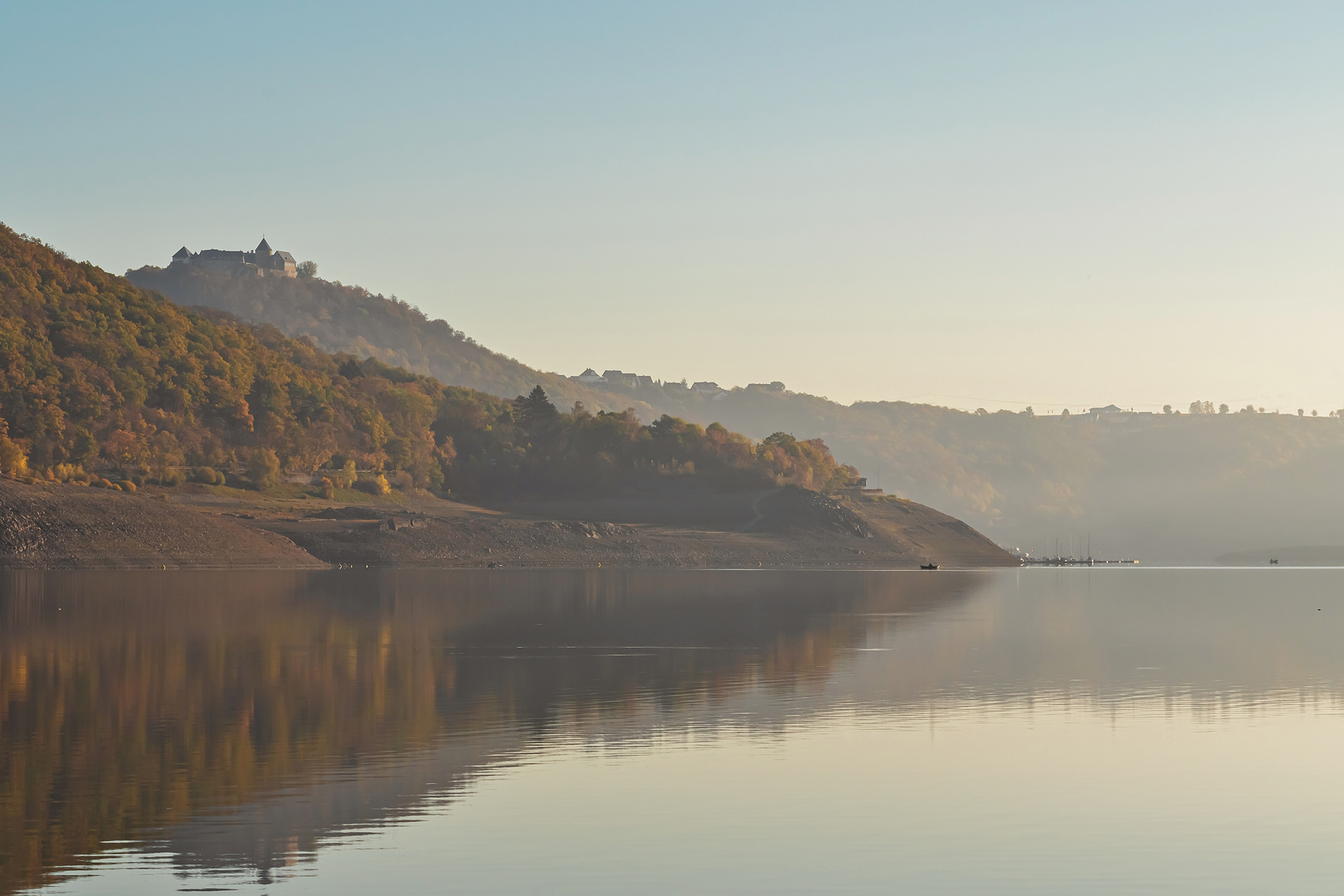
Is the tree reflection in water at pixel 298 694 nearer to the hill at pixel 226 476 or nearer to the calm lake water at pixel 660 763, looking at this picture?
the calm lake water at pixel 660 763

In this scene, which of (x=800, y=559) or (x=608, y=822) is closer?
(x=608, y=822)

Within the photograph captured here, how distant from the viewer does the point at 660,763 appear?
883 inches

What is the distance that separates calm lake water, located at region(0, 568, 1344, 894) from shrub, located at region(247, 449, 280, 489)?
387ft

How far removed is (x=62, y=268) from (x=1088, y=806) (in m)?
172

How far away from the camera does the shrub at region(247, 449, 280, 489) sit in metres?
165

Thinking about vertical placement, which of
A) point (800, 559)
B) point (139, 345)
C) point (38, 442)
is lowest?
point (800, 559)

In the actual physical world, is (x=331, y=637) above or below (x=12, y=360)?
below

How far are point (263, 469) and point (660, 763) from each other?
15089cm

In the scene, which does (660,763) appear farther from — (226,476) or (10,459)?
(226,476)

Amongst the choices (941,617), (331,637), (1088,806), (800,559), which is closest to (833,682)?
(1088,806)

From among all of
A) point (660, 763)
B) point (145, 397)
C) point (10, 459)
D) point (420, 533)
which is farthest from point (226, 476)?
point (660, 763)

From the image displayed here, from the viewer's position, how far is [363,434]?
190500 millimetres

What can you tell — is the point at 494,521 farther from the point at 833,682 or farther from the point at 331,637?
the point at 833,682

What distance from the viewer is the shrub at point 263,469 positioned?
165125mm
